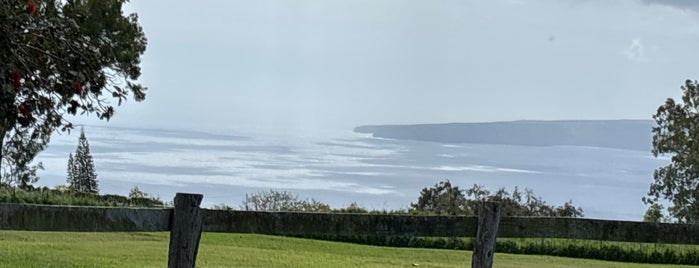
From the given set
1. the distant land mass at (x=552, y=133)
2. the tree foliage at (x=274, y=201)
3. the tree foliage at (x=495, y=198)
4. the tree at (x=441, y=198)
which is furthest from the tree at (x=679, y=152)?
the distant land mass at (x=552, y=133)

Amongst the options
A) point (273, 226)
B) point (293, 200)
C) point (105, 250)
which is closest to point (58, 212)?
point (273, 226)

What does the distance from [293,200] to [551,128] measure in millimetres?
45963

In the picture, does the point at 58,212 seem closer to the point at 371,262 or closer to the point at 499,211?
the point at 499,211

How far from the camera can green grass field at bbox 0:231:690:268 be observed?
1072cm

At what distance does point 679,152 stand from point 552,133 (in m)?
33.9

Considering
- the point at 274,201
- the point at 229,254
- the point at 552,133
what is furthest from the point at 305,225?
the point at 552,133

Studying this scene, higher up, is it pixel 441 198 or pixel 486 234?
pixel 441 198

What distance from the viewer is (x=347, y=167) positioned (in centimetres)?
5331

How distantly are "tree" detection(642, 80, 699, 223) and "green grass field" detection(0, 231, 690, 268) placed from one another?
650 inches

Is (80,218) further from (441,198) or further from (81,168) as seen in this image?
(81,168)

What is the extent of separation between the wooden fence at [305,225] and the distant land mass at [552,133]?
5851 cm

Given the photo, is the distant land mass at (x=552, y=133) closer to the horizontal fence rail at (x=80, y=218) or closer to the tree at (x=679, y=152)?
the tree at (x=679, y=152)

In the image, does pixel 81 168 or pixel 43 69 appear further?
pixel 81 168

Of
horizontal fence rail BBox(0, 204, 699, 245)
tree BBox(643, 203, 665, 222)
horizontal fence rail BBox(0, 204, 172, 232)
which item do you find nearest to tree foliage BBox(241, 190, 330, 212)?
tree BBox(643, 203, 665, 222)
